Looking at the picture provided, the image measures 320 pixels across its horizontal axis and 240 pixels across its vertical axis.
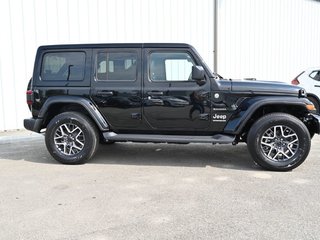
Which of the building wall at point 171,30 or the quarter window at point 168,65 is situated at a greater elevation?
the building wall at point 171,30

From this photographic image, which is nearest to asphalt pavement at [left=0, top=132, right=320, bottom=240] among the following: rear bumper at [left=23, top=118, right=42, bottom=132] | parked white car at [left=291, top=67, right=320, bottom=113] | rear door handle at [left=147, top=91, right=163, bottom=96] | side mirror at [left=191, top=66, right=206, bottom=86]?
rear bumper at [left=23, top=118, right=42, bottom=132]

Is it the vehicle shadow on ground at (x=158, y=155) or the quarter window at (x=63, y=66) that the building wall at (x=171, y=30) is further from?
the quarter window at (x=63, y=66)

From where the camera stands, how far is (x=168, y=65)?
5637 millimetres

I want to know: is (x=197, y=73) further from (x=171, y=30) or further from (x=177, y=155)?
(x=171, y=30)

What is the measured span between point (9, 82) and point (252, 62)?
27.5 feet

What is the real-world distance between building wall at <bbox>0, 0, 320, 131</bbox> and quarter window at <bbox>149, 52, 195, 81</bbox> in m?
4.44

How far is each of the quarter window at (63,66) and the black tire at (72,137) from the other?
2.00 feet

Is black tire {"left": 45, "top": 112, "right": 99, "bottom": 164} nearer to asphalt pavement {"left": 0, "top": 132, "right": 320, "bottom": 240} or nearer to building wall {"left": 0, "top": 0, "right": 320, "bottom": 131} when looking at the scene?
asphalt pavement {"left": 0, "top": 132, "right": 320, "bottom": 240}

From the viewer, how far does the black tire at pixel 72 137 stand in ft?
18.7

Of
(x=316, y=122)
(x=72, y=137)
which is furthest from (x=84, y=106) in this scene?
(x=316, y=122)

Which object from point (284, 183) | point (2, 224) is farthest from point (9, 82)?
point (284, 183)

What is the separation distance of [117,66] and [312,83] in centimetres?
643

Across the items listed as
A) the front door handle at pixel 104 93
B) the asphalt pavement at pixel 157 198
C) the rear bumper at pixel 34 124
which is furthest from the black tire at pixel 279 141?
the rear bumper at pixel 34 124

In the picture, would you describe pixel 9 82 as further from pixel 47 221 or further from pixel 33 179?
pixel 47 221
